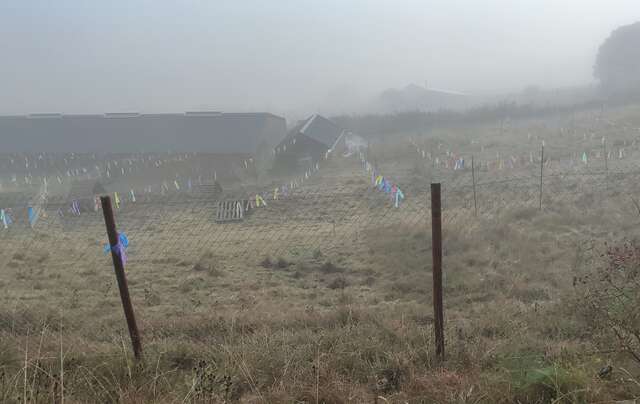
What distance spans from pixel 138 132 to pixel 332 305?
3255 cm

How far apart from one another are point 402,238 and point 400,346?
6.12 metres

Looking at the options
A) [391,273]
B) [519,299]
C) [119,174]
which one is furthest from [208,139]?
[519,299]

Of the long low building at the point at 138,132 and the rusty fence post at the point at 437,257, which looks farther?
the long low building at the point at 138,132

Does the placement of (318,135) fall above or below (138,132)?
below

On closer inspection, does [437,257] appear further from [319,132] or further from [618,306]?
[319,132]

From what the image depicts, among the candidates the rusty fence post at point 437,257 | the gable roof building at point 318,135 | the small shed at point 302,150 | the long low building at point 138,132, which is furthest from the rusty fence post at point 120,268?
the gable roof building at point 318,135

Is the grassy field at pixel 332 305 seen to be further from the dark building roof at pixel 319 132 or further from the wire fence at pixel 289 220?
the dark building roof at pixel 319 132

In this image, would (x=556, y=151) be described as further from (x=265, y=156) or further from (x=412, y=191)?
(x=265, y=156)

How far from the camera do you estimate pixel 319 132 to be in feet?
102

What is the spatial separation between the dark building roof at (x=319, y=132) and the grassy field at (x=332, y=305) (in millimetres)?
14168

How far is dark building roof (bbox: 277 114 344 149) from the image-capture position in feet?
95.8

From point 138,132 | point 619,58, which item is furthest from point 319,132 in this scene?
point 619,58

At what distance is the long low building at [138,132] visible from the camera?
30547 mm

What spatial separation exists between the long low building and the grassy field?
1569 centimetres
